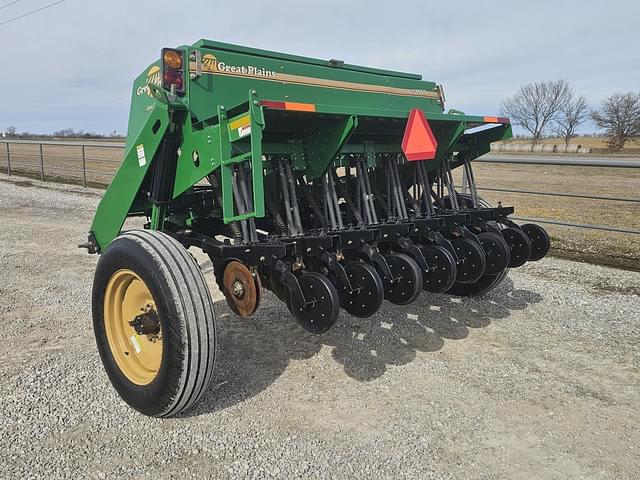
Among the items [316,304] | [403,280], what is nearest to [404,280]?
[403,280]

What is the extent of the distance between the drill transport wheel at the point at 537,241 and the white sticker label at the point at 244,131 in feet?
7.88

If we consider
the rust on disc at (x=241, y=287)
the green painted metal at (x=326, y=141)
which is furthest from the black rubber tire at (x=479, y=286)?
the rust on disc at (x=241, y=287)

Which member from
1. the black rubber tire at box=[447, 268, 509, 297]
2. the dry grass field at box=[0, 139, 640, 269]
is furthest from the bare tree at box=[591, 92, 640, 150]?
the black rubber tire at box=[447, 268, 509, 297]

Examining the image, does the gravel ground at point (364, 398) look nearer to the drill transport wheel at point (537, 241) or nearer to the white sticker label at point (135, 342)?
the white sticker label at point (135, 342)

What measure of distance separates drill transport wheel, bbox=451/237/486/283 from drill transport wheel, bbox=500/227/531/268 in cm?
49

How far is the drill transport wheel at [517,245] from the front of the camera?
383 cm

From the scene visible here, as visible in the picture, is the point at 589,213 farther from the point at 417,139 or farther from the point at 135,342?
the point at 135,342

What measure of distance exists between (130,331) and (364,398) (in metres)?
1.49

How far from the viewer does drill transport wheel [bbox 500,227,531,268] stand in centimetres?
383

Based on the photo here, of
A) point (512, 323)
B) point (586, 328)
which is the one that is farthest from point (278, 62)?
point (586, 328)

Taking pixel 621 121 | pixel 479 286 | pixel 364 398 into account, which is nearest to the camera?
pixel 364 398

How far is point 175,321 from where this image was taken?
8.45ft

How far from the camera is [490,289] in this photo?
183 inches

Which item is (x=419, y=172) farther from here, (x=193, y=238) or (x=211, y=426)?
(x=211, y=426)
